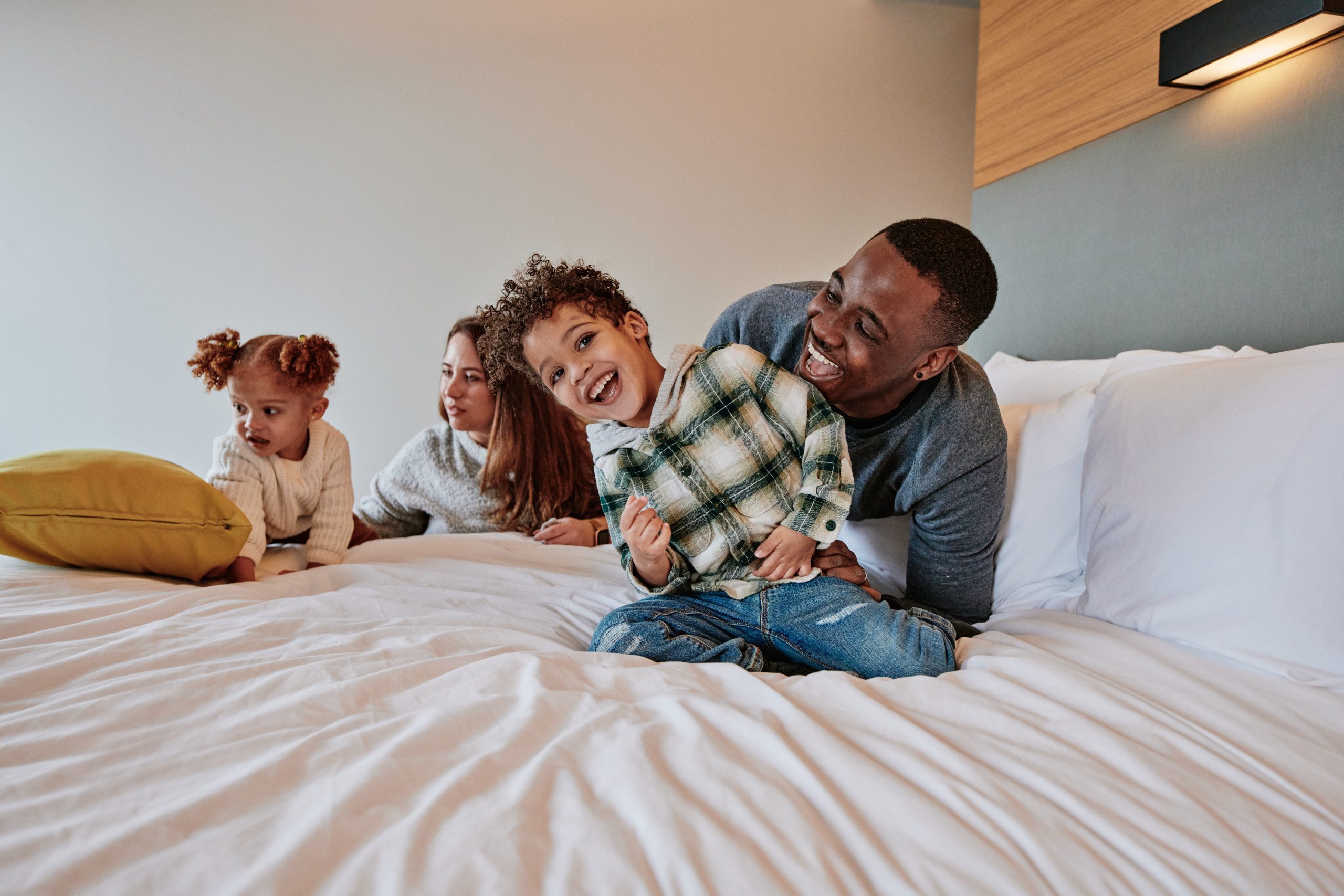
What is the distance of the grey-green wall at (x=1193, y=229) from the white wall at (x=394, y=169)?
1480 mm

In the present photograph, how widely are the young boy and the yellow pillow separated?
599mm

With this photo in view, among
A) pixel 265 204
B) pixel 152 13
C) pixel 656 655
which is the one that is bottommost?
pixel 656 655

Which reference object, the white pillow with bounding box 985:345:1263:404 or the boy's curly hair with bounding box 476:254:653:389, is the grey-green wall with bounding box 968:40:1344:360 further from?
the boy's curly hair with bounding box 476:254:653:389

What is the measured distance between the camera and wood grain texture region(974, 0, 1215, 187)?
1.81 m

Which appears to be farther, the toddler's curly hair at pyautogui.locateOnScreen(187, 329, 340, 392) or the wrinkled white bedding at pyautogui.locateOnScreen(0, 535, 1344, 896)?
the toddler's curly hair at pyautogui.locateOnScreen(187, 329, 340, 392)

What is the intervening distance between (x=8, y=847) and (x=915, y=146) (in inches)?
149

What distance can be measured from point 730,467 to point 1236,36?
1198mm

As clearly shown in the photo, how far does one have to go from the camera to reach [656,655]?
1.19 meters

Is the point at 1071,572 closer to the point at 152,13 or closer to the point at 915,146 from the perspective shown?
the point at 915,146

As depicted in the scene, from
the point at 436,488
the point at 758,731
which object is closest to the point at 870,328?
the point at 758,731

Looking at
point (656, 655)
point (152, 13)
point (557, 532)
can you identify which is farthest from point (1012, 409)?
point (152, 13)

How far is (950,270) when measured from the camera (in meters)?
1.29

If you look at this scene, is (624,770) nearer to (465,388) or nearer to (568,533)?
(568,533)

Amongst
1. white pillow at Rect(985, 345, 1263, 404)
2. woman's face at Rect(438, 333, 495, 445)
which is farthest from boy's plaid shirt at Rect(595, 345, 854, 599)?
woman's face at Rect(438, 333, 495, 445)
